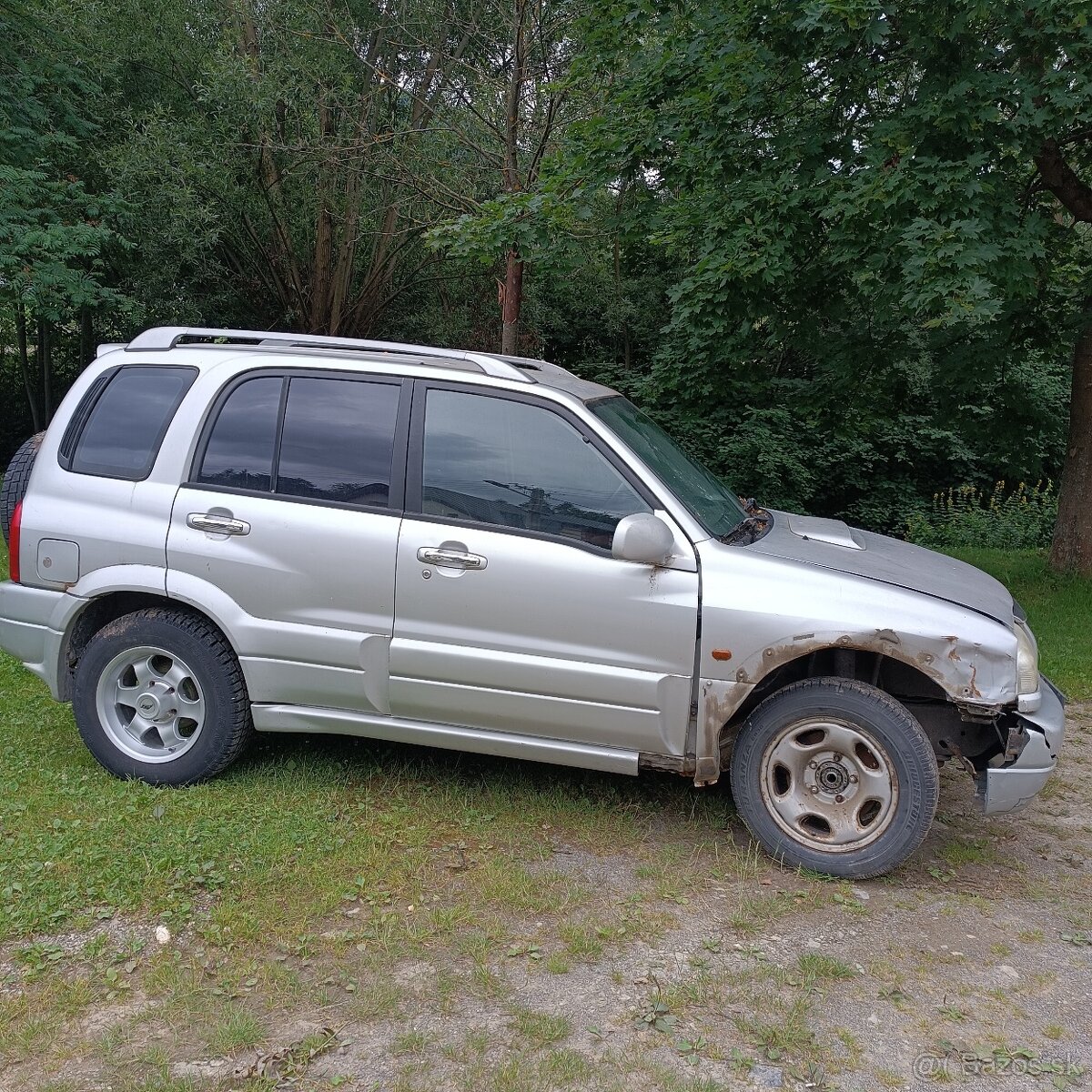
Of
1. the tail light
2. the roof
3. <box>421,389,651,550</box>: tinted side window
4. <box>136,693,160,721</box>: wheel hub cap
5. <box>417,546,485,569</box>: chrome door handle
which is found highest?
the roof

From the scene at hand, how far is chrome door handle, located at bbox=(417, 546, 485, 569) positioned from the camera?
4.25 meters

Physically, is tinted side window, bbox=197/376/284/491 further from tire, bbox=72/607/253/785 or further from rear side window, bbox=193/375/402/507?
tire, bbox=72/607/253/785

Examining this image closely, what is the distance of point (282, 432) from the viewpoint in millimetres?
4617

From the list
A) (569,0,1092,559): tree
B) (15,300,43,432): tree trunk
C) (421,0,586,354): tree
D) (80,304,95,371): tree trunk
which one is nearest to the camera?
(569,0,1092,559): tree

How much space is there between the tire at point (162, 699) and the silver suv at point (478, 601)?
1 cm

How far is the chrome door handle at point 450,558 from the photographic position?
13.9 feet

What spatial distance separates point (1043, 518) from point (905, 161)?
10.0m

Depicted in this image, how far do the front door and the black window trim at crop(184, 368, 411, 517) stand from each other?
66 mm

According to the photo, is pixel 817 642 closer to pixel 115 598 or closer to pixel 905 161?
pixel 115 598

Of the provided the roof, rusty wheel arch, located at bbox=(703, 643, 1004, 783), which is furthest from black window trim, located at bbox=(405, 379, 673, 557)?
rusty wheel arch, located at bbox=(703, 643, 1004, 783)

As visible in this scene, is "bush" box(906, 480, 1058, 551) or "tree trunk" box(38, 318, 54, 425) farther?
"tree trunk" box(38, 318, 54, 425)

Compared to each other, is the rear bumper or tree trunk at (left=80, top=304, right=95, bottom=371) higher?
tree trunk at (left=80, top=304, right=95, bottom=371)

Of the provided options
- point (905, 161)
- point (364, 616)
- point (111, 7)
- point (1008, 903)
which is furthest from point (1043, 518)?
point (111, 7)

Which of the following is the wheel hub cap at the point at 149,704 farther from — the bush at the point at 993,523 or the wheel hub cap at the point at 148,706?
the bush at the point at 993,523
